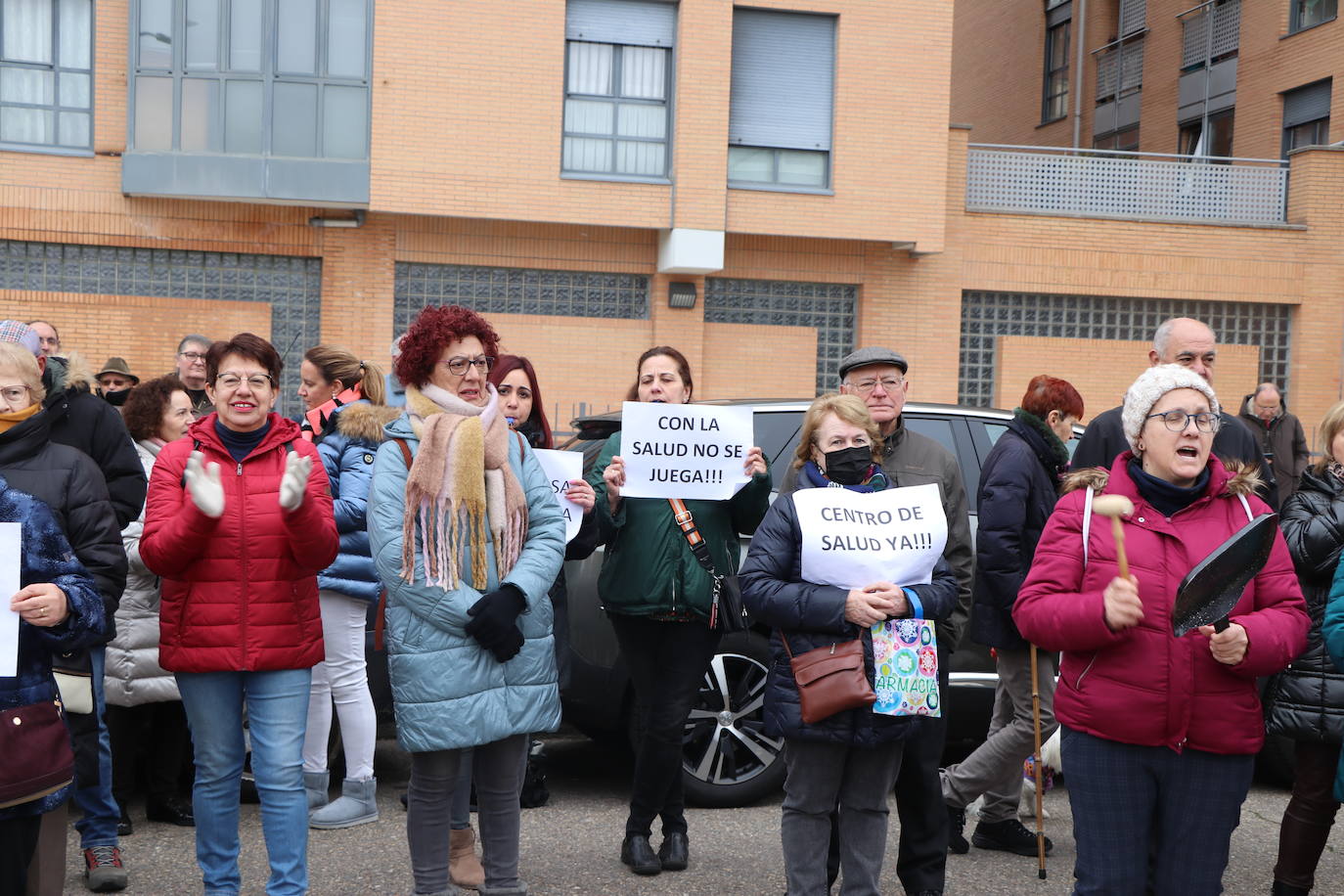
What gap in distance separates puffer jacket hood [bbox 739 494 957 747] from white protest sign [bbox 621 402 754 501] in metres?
0.78

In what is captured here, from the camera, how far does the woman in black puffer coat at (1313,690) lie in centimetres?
438

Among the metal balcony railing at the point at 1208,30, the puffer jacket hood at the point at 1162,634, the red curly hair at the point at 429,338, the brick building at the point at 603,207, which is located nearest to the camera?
the puffer jacket hood at the point at 1162,634

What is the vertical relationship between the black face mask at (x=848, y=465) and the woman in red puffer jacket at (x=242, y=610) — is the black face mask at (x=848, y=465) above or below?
above

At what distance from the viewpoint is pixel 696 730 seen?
20.0 ft

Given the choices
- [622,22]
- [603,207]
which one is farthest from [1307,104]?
[603,207]

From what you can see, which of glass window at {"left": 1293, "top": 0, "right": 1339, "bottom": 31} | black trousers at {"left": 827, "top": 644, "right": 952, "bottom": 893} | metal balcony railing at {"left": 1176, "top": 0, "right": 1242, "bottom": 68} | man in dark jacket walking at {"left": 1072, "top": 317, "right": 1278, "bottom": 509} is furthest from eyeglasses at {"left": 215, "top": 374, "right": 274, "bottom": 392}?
metal balcony railing at {"left": 1176, "top": 0, "right": 1242, "bottom": 68}

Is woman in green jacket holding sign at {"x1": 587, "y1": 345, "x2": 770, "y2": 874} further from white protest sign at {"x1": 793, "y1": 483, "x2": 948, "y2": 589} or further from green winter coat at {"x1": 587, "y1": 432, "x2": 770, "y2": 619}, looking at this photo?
white protest sign at {"x1": 793, "y1": 483, "x2": 948, "y2": 589}

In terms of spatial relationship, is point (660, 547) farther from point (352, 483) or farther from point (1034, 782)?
point (1034, 782)

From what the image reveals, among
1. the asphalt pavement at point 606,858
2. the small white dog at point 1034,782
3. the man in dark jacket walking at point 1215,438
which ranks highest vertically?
the man in dark jacket walking at point 1215,438

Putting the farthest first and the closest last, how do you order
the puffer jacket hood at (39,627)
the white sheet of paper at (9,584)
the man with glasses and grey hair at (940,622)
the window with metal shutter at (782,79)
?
Answer: the window with metal shutter at (782,79), the man with glasses and grey hair at (940,622), the puffer jacket hood at (39,627), the white sheet of paper at (9,584)

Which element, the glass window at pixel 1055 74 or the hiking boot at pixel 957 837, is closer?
the hiking boot at pixel 957 837

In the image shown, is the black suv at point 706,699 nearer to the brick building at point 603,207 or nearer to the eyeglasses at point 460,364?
the eyeglasses at point 460,364

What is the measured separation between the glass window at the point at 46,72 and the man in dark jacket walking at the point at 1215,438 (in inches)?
614

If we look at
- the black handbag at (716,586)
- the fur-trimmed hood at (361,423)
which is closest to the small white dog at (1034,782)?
the black handbag at (716,586)
